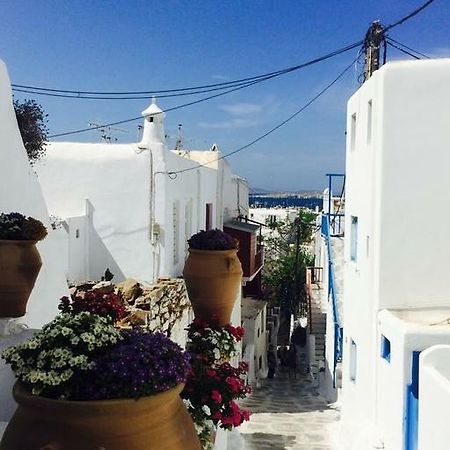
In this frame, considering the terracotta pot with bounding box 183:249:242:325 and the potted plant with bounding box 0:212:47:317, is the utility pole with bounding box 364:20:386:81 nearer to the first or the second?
the terracotta pot with bounding box 183:249:242:325

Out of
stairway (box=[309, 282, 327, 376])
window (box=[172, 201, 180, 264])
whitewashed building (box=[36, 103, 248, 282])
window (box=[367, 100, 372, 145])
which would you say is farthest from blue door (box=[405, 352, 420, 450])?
stairway (box=[309, 282, 327, 376])

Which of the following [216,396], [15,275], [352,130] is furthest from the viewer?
[352,130]

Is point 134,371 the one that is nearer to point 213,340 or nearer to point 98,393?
point 98,393

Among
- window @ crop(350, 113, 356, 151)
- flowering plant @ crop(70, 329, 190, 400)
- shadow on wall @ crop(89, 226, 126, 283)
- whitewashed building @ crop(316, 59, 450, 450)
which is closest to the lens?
flowering plant @ crop(70, 329, 190, 400)

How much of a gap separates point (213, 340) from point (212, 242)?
1277mm

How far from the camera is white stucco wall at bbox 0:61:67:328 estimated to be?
595 centimetres

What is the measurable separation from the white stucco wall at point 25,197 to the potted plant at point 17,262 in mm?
1063

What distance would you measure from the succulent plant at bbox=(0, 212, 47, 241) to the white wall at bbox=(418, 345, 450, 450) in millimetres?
4076

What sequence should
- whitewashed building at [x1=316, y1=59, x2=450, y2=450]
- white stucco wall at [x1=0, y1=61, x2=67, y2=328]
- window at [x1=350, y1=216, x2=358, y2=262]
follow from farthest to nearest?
window at [x1=350, y1=216, x2=358, y2=262]
whitewashed building at [x1=316, y1=59, x2=450, y2=450]
white stucco wall at [x1=0, y1=61, x2=67, y2=328]

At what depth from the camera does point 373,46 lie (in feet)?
40.1

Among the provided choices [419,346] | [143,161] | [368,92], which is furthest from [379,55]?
[419,346]

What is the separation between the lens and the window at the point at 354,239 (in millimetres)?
10703

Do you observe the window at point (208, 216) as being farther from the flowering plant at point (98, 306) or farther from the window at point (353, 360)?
the flowering plant at point (98, 306)

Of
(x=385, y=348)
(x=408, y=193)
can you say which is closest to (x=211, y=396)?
(x=385, y=348)
